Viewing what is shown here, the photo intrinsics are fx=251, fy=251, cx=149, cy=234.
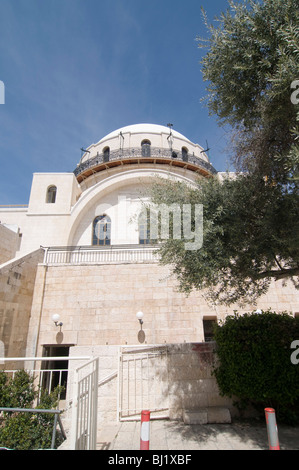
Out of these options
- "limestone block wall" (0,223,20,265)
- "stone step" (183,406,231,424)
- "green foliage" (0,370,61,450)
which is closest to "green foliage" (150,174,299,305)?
"stone step" (183,406,231,424)

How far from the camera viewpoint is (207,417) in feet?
15.6

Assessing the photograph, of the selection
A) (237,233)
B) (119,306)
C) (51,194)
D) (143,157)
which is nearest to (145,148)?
(143,157)

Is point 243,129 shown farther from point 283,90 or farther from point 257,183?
point 283,90

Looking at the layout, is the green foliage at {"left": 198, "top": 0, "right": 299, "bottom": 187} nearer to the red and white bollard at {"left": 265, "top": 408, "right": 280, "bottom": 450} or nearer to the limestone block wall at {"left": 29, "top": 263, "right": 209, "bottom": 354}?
the red and white bollard at {"left": 265, "top": 408, "right": 280, "bottom": 450}

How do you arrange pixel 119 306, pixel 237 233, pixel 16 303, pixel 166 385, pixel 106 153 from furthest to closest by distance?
pixel 106 153, pixel 119 306, pixel 16 303, pixel 166 385, pixel 237 233

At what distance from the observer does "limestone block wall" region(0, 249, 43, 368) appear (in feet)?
26.6

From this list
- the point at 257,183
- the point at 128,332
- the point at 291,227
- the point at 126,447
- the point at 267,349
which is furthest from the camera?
the point at 128,332

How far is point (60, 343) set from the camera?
873 centimetres

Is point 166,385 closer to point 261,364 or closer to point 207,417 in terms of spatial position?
point 207,417

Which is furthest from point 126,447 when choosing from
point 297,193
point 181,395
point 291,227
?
point 297,193

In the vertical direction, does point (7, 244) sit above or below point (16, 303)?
above

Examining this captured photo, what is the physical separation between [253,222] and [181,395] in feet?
12.4

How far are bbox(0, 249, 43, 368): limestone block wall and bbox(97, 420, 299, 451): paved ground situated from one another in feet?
16.7

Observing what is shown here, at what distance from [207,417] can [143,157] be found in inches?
589
